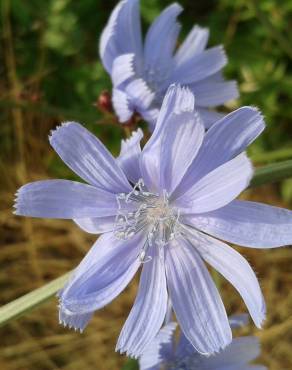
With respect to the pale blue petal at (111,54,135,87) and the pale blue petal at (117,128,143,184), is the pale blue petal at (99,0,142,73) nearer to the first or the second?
the pale blue petal at (111,54,135,87)

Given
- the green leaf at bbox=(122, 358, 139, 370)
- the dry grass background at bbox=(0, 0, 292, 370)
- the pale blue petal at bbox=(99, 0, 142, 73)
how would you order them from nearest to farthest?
the green leaf at bbox=(122, 358, 139, 370), the pale blue petal at bbox=(99, 0, 142, 73), the dry grass background at bbox=(0, 0, 292, 370)

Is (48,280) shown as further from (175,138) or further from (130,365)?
(175,138)

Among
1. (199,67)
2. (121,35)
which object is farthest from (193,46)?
(121,35)

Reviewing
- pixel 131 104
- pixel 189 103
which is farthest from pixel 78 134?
pixel 131 104

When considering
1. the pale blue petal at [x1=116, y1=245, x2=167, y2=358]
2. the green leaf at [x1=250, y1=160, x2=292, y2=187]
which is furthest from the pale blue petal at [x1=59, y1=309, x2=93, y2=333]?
the green leaf at [x1=250, y1=160, x2=292, y2=187]

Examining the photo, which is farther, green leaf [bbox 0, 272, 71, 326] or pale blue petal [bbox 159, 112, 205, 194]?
green leaf [bbox 0, 272, 71, 326]

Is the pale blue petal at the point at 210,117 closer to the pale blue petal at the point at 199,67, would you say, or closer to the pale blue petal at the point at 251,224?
the pale blue petal at the point at 199,67

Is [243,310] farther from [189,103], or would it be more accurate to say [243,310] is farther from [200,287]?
[189,103]
